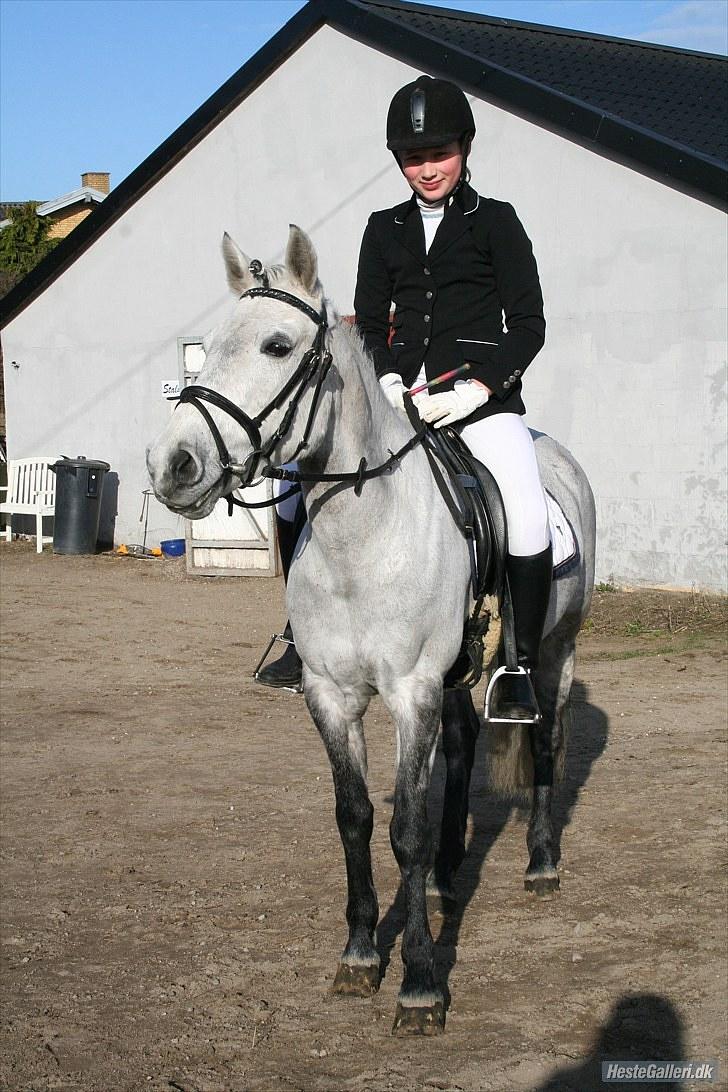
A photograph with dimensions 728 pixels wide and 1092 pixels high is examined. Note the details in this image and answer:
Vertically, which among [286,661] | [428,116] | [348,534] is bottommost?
[286,661]

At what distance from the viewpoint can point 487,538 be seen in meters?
4.62

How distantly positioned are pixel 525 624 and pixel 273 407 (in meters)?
1.74

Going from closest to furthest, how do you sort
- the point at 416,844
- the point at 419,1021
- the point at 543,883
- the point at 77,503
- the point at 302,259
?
the point at 302,259 < the point at 419,1021 < the point at 416,844 < the point at 543,883 < the point at 77,503

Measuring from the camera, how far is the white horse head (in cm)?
342

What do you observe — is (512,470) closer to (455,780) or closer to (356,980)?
(455,780)

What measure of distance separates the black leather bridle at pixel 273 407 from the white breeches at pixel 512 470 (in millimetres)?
893

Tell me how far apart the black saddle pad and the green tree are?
25.5 meters

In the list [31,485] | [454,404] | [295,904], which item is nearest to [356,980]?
[295,904]

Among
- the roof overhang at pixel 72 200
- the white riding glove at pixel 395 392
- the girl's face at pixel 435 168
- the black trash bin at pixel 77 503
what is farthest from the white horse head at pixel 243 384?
the roof overhang at pixel 72 200

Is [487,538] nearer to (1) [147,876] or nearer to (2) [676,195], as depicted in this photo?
(1) [147,876]

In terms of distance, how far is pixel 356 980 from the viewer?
14.6 feet

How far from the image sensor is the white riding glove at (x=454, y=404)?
447 cm

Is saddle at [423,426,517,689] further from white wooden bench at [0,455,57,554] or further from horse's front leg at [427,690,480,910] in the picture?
white wooden bench at [0,455,57,554]

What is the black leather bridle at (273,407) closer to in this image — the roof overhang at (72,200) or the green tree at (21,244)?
the green tree at (21,244)
